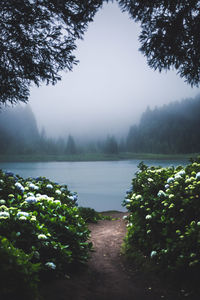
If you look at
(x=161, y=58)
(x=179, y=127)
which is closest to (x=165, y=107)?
(x=179, y=127)

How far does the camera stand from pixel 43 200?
4480 millimetres

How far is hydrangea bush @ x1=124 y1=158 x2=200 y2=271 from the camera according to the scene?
3359 millimetres

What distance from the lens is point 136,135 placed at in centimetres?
10006

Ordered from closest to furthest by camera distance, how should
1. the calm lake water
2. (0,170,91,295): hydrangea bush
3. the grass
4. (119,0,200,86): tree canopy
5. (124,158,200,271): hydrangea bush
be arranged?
(0,170,91,295): hydrangea bush → (124,158,200,271): hydrangea bush → (119,0,200,86): tree canopy → the calm lake water → the grass

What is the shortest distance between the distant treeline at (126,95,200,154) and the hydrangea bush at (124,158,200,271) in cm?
6108

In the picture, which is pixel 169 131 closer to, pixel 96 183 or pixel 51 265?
pixel 96 183

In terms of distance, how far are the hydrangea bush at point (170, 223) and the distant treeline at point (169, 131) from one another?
61.1 m

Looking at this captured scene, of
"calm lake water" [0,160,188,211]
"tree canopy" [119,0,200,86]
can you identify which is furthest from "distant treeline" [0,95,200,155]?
"tree canopy" [119,0,200,86]

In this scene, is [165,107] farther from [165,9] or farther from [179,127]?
[165,9]

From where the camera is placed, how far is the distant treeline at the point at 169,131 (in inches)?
2794

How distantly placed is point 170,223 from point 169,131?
311ft

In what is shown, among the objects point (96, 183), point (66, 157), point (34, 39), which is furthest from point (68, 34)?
point (66, 157)

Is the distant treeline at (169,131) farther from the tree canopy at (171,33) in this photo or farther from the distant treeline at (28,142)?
the tree canopy at (171,33)

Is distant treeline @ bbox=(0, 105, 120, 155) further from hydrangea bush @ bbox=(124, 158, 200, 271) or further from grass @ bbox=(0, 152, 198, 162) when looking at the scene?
hydrangea bush @ bbox=(124, 158, 200, 271)
